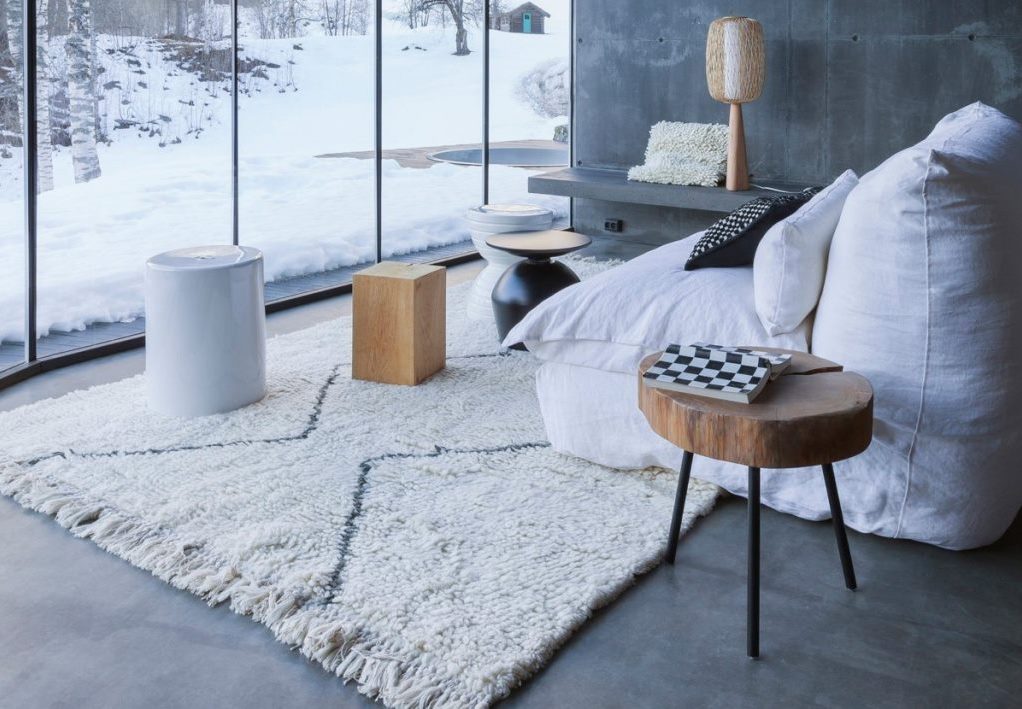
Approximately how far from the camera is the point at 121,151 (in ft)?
13.7

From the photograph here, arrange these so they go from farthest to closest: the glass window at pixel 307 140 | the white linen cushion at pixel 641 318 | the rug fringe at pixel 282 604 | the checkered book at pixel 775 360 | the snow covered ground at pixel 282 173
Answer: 1. the glass window at pixel 307 140
2. the snow covered ground at pixel 282 173
3. the white linen cushion at pixel 641 318
4. the checkered book at pixel 775 360
5. the rug fringe at pixel 282 604

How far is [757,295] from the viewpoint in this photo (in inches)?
101

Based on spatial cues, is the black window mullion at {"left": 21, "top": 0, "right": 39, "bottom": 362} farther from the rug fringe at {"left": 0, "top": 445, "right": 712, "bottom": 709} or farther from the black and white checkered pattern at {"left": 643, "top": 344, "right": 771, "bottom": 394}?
the black and white checkered pattern at {"left": 643, "top": 344, "right": 771, "bottom": 394}

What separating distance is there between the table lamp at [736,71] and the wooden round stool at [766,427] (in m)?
3.70

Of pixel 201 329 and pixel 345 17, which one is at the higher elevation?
pixel 345 17

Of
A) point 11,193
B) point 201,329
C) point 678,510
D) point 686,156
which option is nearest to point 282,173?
point 11,193

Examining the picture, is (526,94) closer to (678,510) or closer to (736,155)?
(736,155)

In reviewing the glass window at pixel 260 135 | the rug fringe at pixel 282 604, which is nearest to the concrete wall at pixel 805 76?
the glass window at pixel 260 135

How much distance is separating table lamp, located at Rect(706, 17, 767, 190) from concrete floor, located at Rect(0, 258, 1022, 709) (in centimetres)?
348

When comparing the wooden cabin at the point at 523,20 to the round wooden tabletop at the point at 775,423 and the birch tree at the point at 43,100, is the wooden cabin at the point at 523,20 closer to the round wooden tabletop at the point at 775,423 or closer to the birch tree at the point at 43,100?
the birch tree at the point at 43,100

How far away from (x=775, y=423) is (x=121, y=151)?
3.27m

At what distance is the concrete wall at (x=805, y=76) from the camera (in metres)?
5.30

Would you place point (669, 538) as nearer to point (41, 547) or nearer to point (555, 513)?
point (555, 513)

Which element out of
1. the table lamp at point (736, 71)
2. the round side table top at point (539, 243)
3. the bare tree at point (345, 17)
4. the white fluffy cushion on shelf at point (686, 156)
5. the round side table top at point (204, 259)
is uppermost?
the bare tree at point (345, 17)
